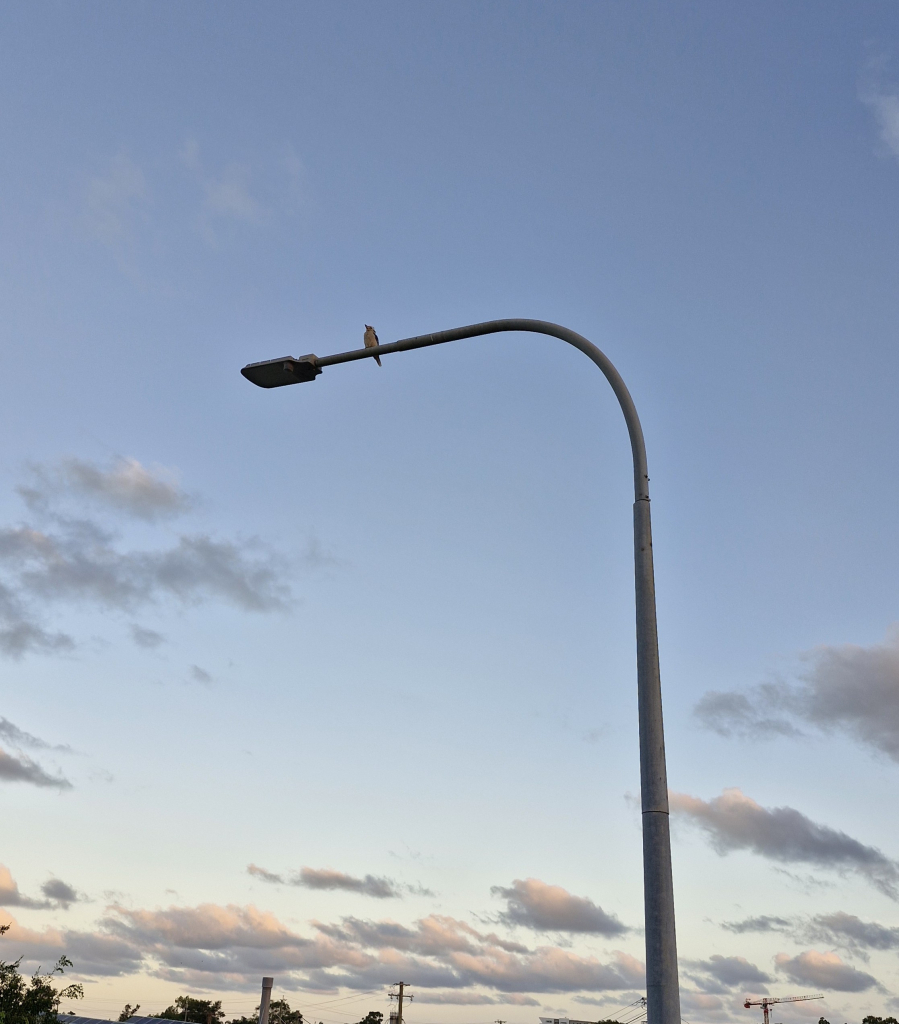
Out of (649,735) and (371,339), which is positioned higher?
(371,339)

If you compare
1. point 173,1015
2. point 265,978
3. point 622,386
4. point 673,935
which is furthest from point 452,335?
point 173,1015

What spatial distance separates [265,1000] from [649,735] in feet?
138

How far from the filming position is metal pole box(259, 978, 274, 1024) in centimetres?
4191

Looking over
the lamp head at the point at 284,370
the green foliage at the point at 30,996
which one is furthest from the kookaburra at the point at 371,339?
the green foliage at the point at 30,996

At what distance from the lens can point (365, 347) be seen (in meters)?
10.5

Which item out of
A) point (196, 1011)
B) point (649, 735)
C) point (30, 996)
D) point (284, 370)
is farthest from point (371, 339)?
point (196, 1011)

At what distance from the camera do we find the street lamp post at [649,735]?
6.85 meters

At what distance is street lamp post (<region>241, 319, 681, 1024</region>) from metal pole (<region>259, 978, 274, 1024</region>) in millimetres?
40100

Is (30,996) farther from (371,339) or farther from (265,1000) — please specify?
(371,339)

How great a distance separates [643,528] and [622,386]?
1295 mm

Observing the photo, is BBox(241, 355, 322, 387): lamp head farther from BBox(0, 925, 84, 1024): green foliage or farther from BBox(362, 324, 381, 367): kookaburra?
BBox(0, 925, 84, 1024): green foliage

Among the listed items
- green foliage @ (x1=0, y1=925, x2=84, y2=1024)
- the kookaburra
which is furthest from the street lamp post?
green foliage @ (x1=0, y1=925, x2=84, y2=1024)

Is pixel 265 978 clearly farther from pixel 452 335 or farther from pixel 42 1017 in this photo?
pixel 452 335

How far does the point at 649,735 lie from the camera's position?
7480mm
